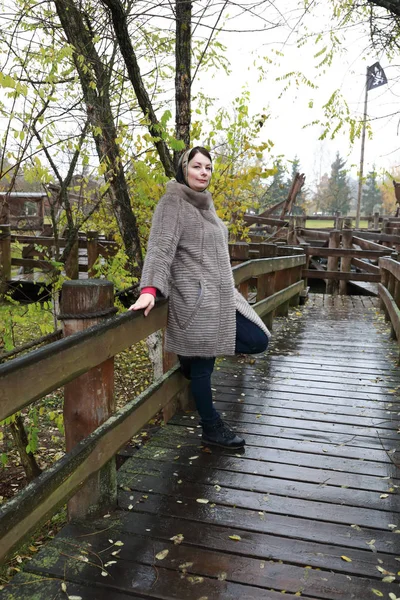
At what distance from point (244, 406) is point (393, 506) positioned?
1.53 m

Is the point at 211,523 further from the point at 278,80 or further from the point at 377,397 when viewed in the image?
the point at 278,80

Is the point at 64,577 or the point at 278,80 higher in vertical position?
the point at 278,80

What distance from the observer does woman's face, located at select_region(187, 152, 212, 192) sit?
9.50ft

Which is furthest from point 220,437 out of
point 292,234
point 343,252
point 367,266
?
point 292,234

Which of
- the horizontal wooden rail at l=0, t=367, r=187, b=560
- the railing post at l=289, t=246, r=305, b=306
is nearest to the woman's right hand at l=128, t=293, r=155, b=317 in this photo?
the horizontal wooden rail at l=0, t=367, r=187, b=560

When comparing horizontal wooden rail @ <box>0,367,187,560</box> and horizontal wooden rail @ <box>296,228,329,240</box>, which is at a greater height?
horizontal wooden rail @ <box>296,228,329,240</box>

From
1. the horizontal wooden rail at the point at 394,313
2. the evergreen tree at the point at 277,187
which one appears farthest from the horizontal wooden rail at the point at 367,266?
the horizontal wooden rail at the point at 394,313

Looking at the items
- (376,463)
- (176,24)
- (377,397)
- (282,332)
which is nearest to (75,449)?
(376,463)

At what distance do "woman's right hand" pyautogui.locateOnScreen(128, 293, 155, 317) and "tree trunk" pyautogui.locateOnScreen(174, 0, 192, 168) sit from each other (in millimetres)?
2969

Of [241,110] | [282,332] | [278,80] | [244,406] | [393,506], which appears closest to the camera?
[393,506]

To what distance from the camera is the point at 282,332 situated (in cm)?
692

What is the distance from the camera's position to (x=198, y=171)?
290 cm

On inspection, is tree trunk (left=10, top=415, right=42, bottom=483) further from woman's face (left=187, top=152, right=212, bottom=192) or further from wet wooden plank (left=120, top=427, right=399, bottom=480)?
woman's face (left=187, top=152, right=212, bottom=192)

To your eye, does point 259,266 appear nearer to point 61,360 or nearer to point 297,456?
point 297,456
